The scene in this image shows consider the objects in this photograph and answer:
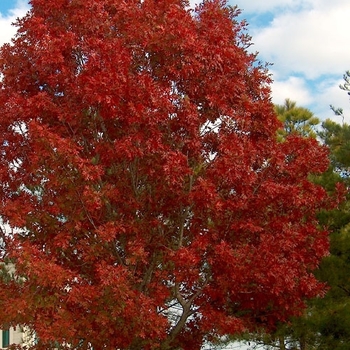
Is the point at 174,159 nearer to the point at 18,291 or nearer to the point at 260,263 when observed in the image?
the point at 260,263

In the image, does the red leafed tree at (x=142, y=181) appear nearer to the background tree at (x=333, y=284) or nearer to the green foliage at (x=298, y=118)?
the background tree at (x=333, y=284)

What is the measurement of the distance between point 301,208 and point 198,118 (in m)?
2.27

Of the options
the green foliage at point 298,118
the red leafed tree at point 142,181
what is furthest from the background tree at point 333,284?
the green foliage at point 298,118

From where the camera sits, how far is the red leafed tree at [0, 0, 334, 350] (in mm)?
8836

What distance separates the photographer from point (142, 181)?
32.8 ft

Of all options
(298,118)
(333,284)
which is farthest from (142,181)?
(298,118)

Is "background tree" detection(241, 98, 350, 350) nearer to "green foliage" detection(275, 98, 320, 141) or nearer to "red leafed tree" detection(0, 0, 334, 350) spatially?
"red leafed tree" detection(0, 0, 334, 350)

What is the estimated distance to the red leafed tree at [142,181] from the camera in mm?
8836

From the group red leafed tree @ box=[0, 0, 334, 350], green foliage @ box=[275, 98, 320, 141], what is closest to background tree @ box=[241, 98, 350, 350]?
red leafed tree @ box=[0, 0, 334, 350]

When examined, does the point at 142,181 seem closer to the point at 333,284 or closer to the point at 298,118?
the point at 333,284

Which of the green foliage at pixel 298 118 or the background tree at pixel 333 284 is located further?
the green foliage at pixel 298 118

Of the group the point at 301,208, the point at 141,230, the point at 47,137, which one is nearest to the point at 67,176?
the point at 47,137

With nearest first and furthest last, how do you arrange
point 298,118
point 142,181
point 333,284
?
point 142,181
point 333,284
point 298,118

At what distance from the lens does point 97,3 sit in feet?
32.7
